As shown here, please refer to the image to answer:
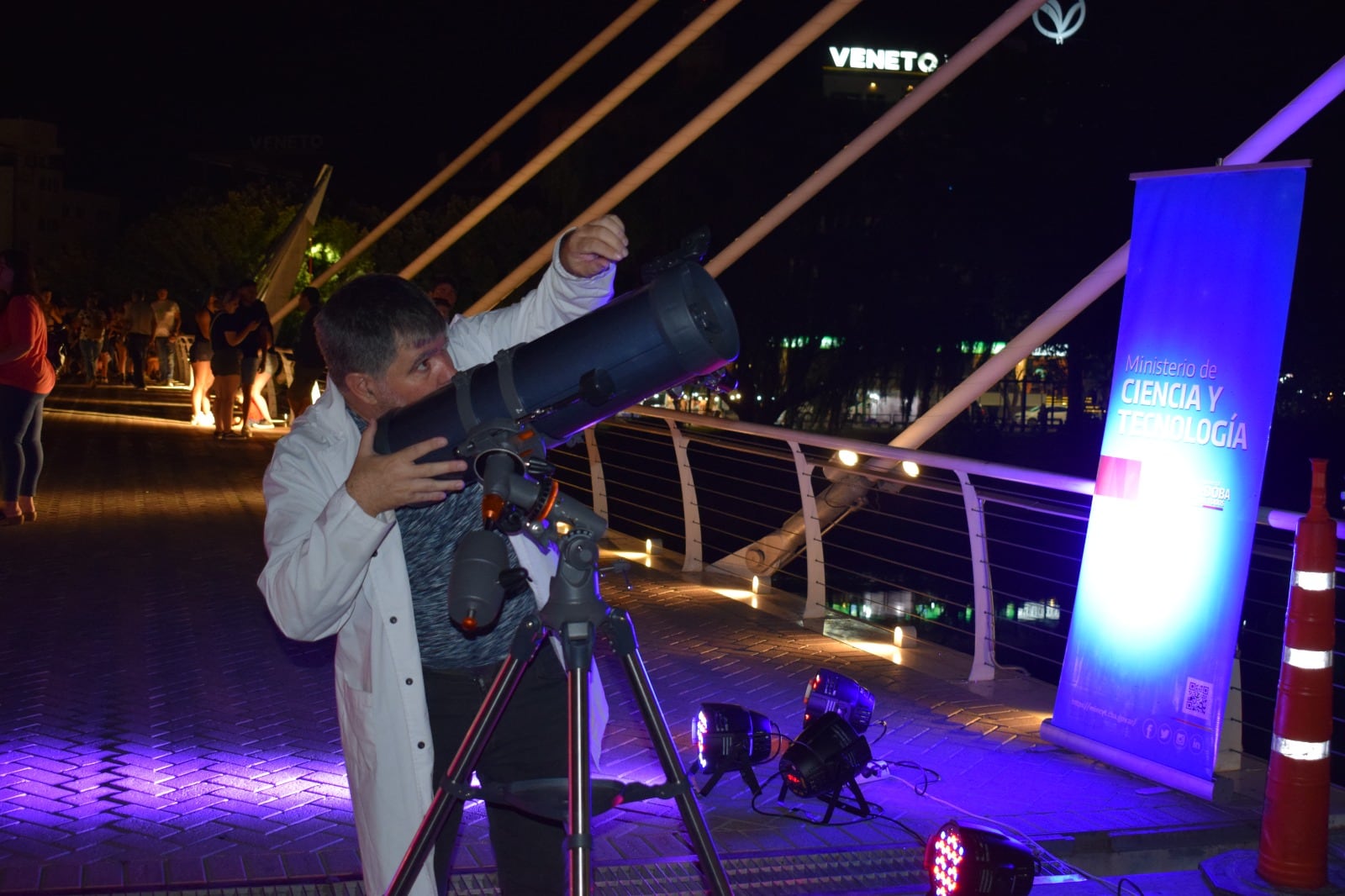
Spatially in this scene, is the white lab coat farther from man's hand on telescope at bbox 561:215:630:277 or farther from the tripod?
man's hand on telescope at bbox 561:215:630:277

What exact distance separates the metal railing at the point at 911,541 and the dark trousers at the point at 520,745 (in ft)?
1.44

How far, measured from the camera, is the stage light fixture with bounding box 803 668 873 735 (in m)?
5.57

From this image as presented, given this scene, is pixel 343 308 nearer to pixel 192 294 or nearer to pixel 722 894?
pixel 722 894

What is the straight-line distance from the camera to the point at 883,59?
273 ft

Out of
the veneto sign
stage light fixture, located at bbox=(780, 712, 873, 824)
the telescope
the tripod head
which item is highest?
the veneto sign

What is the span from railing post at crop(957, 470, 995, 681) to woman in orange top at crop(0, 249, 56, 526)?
6.81 m

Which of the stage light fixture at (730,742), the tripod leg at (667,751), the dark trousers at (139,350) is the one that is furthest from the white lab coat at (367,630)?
the dark trousers at (139,350)

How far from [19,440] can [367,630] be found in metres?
8.58

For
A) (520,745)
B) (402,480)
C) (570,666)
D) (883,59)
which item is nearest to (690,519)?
(520,745)

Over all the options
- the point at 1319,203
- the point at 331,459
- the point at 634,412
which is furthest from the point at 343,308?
the point at 1319,203

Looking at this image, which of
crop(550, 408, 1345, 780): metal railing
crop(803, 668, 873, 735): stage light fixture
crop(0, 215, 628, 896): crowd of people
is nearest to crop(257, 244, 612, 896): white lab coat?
crop(0, 215, 628, 896): crowd of people

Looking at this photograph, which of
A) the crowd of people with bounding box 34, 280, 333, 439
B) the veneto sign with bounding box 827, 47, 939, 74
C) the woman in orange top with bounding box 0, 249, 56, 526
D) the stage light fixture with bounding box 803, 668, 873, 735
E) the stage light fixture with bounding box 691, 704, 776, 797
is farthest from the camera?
the veneto sign with bounding box 827, 47, 939, 74

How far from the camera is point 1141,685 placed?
5785 millimetres

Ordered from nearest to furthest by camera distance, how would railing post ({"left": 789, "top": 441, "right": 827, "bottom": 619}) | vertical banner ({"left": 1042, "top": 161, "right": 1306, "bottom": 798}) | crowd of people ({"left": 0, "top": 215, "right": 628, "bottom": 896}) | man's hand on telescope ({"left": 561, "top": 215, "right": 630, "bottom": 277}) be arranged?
crowd of people ({"left": 0, "top": 215, "right": 628, "bottom": 896}) < man's hand on telescope ({"left": 561, "top": 215, "right": 630, "bottom": 277}) < vertical banner ({"left": 1042, "top": 161, "right": 1306, "bottom": 798}) < railing post ({"left": 789, "top": 441, "right": 827, "bottom": 619})
